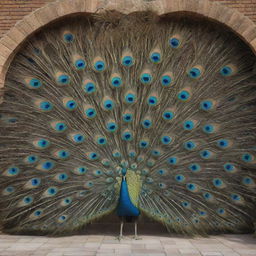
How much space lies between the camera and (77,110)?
453 centimetres

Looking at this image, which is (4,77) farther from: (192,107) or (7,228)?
(192,107)

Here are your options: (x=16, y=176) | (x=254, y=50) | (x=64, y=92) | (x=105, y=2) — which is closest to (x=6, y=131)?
(x=16, y=176)

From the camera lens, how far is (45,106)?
4547 millimetres

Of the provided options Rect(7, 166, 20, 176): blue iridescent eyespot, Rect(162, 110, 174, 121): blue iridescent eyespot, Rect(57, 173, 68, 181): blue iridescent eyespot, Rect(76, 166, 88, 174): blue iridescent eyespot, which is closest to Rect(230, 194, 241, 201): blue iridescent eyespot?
Rect(162, 110, 174, 121): blue iridescent eyespot

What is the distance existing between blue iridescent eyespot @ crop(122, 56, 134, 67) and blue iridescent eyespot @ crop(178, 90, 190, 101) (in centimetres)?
74

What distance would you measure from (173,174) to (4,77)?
8.51ft

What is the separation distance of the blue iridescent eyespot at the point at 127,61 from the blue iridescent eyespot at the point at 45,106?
110cm

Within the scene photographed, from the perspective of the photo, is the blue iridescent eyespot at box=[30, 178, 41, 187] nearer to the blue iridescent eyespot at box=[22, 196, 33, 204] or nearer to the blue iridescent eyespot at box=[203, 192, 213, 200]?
the blue iridescent eyespot at box=[22, 196, 33, 204]

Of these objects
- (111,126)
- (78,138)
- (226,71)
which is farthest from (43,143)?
(226,71)

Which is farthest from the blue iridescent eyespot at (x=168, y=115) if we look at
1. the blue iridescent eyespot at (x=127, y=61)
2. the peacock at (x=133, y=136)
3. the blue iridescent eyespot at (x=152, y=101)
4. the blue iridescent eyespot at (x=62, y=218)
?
the blue iridescent eyespot at (x=62, y=218)

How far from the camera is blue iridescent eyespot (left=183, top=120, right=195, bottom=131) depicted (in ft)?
14.7

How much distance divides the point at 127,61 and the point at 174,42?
2.27 feet

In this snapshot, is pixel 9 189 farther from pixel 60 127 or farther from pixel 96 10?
pixel 96 10

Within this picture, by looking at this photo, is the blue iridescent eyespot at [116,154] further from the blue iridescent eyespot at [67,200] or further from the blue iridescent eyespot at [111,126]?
the blue iridescent eyespot at [67,200]
